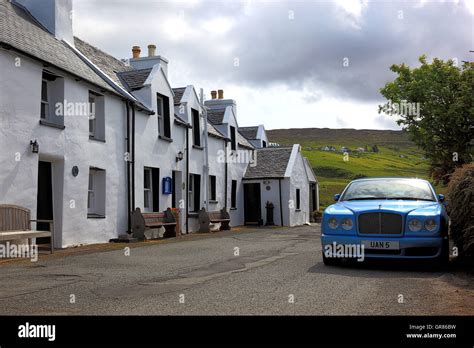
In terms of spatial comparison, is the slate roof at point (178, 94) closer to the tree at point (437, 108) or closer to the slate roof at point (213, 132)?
the slate roof at point (213, 132)

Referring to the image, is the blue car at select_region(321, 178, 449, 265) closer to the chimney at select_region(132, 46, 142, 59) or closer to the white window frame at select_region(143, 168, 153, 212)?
the white window frame at select_region(143, 168, 153, 212)

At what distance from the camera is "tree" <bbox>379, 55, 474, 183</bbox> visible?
78.3 ft

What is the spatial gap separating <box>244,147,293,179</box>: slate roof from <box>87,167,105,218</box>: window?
49.2 ft

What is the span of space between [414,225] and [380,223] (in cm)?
55

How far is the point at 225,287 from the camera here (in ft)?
23.0

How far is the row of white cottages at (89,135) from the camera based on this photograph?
1255cm

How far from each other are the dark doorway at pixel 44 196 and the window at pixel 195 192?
984cm

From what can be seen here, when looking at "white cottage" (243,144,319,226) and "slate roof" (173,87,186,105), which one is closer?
"slate roof" (173,87,186,105)

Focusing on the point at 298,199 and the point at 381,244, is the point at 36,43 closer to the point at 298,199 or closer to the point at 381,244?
the point at 381,244

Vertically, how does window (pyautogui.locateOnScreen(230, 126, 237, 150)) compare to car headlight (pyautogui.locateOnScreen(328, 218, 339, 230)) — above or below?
above

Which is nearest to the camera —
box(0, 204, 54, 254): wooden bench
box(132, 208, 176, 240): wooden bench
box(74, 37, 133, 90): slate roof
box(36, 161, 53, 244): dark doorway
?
box(0, 204, 54, 254): wooden bench

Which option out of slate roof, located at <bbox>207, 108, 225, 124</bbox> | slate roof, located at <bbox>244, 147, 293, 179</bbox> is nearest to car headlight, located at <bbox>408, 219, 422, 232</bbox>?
slate roof, located at <bbox>207, 108, 225, 124</bbox>
